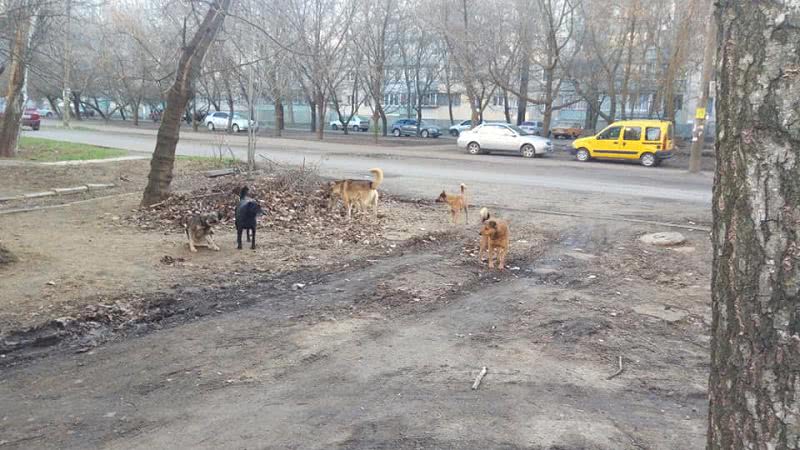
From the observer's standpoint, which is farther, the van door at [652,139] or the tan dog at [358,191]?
the van door at [652,139]

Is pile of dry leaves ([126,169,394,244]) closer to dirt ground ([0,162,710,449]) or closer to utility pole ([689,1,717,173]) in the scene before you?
dirt ground ([0,162,710,449])

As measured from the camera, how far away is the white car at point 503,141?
28844mm

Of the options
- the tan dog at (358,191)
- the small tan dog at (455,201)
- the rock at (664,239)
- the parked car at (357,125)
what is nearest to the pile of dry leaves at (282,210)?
the tan dog at (358,191)

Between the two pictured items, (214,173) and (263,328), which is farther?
(214,173)

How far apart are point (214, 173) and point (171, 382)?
1256 cm

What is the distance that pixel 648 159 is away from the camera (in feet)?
83.3

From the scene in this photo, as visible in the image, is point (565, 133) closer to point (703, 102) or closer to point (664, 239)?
point (703, 102)

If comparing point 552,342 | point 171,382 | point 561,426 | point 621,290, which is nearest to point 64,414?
point 171,382

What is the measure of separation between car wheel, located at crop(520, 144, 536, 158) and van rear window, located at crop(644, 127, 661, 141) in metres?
5.01

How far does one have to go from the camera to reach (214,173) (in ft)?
53.7

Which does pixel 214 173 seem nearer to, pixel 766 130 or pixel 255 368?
pixel 255 368

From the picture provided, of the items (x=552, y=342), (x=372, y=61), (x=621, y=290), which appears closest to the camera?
(x=552, y=342)

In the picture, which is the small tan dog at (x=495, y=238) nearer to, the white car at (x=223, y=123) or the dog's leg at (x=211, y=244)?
the dog's leg at (x=211, y=244)

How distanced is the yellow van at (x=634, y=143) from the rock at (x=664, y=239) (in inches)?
648
